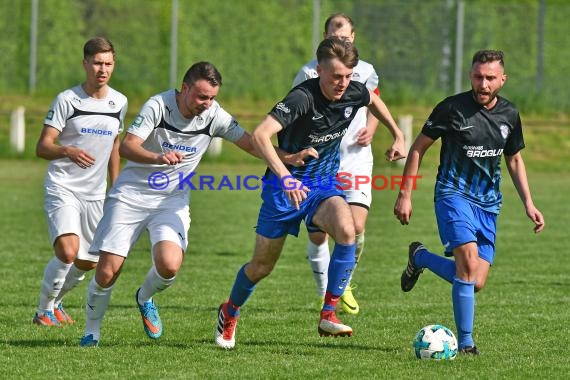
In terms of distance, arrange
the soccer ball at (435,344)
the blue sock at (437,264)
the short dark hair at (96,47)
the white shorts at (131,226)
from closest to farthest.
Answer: the soccer ball at (435,344), the white shorts at (131,226), the blue sock at (437,264), the short dark hair at (96,47)

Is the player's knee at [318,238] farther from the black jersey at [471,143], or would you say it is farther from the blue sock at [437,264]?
the black jersey at [471,143]

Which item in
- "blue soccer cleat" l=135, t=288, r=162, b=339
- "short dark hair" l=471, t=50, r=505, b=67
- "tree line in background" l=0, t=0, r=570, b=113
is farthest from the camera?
"tree line in background" l=0, t=0, r=570, b=113

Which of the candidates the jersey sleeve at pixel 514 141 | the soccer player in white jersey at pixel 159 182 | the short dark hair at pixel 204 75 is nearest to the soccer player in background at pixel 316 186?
the soccer player in white jersey at pixel 159 182

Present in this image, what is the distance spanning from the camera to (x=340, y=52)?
7.80 m

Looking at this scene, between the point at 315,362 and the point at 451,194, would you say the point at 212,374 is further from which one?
the point at 451,194

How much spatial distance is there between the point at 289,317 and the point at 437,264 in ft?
5.37

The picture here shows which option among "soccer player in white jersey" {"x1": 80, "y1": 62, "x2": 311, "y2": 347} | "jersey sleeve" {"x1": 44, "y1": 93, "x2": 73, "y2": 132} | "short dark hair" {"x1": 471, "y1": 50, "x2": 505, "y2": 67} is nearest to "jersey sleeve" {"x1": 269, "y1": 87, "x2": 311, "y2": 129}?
"soccer player in white jersey" {"x1": 80, "y1": 62, "x2": 311, "y2": 347}

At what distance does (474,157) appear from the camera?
26.0ft

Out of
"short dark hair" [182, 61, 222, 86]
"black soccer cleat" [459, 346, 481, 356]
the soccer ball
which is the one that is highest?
"short dark hair" [182, 61, 222, 86]

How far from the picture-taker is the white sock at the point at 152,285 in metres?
8.17

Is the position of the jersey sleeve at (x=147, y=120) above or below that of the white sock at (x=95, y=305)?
above

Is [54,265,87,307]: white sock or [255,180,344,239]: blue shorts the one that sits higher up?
[255,180,344,239]: blue shorts

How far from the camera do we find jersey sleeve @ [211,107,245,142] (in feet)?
27.0

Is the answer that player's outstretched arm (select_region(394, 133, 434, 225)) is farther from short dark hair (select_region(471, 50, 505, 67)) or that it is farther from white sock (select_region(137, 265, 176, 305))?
white sock (select_region(137, 265, 176, 305))
